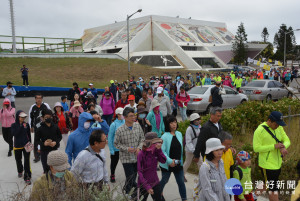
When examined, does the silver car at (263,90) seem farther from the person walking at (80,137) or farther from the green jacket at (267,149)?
the person walking at (80,137)

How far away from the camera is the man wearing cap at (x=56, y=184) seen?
2.48m

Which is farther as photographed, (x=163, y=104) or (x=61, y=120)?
(x=163, y=104)

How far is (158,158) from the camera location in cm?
400

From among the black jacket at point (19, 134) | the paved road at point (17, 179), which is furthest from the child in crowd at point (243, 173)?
the black jacket at point (19, 134)

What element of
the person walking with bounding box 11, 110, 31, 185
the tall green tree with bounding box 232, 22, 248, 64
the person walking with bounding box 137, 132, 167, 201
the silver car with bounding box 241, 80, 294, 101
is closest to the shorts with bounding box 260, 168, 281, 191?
the person walking with bounding box 137, 132, 167, 201

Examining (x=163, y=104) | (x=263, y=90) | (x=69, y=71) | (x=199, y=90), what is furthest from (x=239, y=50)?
(x=163, y=104)

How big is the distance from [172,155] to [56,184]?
7.13ft

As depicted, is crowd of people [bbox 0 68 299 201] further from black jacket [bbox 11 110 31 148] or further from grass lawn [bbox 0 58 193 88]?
grass lawn [bbox 0 58 193 88]

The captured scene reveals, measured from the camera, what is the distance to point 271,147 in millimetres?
4121

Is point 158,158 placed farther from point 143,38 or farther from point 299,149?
point 143,38

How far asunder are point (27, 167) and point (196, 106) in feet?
26.0

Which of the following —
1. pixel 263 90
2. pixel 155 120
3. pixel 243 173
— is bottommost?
pixel 243 173

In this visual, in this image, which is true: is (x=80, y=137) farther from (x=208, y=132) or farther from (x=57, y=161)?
(x=208, y=132)

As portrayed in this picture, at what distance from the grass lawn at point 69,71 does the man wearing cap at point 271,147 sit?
19.9 metres
